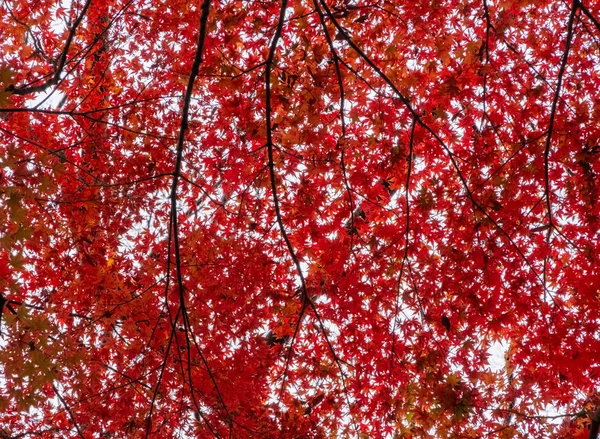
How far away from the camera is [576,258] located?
4559mm

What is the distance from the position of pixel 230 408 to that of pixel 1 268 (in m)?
1.82

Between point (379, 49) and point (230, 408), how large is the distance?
9.90 ft

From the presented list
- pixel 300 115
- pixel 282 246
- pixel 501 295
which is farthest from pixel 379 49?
pixel 501 295

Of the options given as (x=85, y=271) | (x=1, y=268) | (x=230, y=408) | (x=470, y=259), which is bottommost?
(x=230, y=408)

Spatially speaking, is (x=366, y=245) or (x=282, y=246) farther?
(x=282, y=246)

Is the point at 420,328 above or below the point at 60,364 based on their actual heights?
above

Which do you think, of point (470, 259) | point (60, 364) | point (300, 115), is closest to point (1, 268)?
point (60, 364)

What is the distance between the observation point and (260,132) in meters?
3.73

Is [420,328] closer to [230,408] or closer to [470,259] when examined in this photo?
[470,259]

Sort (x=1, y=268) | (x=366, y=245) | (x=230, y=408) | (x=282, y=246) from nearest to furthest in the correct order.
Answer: (x=1, y=268) → (x=230, y=408) → (x=366, y=245) → (x=282, y=246)

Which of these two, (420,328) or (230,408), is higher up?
(420,328)

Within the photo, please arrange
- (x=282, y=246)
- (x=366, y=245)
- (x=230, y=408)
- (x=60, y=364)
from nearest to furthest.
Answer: (x=60, y=364)
(x=230, y=408)
(x=366, y=245)
(x=282, y=246)

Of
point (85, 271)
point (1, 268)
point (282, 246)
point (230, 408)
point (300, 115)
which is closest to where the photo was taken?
point (1, 268)

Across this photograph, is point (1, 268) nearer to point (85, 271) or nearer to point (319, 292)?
point (85, 271)
